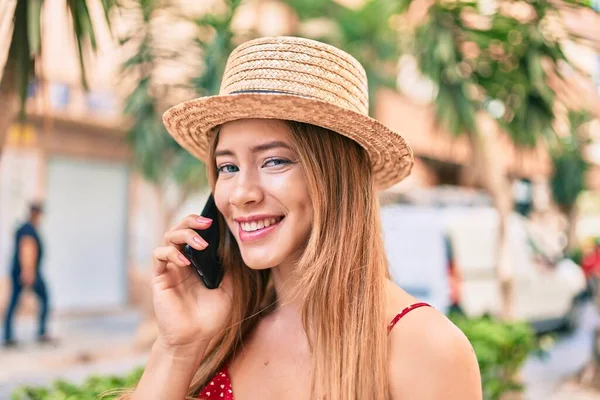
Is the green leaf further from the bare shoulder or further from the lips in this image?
the bare shoulder

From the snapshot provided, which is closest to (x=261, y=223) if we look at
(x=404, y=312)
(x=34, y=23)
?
(x=404, y=312)

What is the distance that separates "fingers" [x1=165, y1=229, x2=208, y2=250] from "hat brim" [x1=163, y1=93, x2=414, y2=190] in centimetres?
34

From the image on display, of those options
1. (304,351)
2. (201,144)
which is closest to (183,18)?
(201,144)

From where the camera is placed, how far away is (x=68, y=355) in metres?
8.34

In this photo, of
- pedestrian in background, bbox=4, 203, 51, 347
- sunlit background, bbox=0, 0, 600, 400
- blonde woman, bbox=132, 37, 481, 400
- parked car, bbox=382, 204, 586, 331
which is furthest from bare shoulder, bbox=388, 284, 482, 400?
pedestrian in background, bbox=4, 203, 51, 347

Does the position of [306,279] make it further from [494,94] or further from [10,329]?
[10,329]

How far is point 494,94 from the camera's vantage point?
17.9 feet

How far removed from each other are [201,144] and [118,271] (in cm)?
1134

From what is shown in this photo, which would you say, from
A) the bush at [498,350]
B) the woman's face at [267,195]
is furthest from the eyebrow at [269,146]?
the bush at [498,350]

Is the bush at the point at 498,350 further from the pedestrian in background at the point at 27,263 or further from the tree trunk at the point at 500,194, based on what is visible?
the pedestrian in background at the point at 27,263

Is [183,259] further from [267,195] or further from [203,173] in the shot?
[203,173]

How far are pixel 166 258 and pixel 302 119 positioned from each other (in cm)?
58

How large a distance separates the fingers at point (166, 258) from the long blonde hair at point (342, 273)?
13.9 inches

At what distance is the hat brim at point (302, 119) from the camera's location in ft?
5.76
